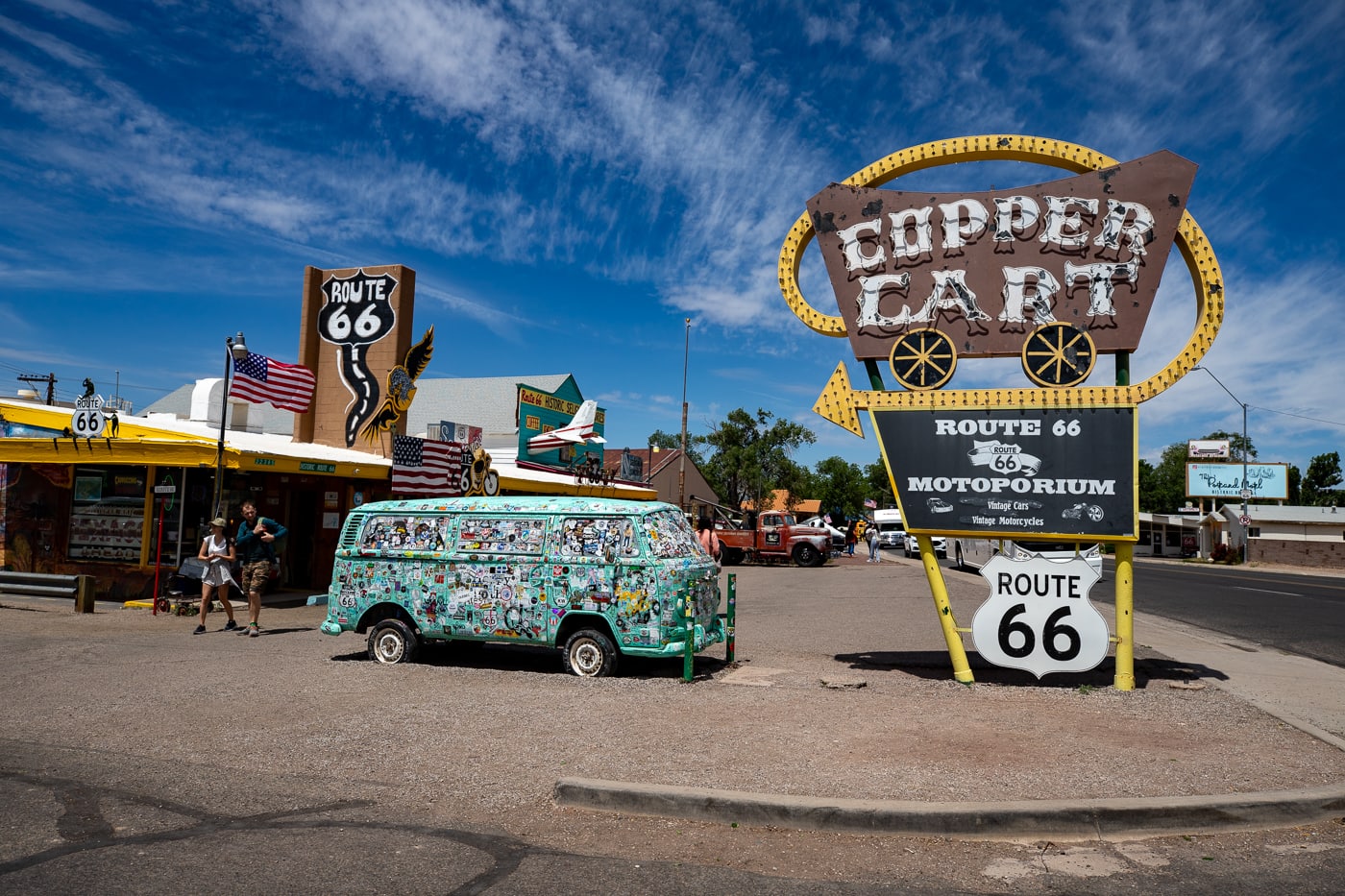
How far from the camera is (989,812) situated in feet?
16.7

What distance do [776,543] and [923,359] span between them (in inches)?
947

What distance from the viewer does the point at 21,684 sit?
877 cm

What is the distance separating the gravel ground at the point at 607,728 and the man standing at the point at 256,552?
876mm

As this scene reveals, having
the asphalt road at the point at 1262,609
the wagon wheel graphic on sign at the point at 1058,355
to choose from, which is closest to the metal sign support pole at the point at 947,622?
the wagon wheel graphic on sign at the point at 1058,355

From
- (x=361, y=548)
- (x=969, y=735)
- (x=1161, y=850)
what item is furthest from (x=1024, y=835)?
(x=361, y=548)

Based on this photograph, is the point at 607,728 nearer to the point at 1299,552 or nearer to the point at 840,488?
the point at 1299,552

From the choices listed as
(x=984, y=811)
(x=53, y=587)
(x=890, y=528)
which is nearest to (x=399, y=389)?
(x=53, y=587)

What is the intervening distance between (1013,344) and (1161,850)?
5859mm

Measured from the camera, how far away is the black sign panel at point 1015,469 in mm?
9242

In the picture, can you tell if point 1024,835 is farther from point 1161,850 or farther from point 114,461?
point 114,461

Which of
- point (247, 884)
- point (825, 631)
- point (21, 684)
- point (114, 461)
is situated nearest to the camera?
point (247, 884)

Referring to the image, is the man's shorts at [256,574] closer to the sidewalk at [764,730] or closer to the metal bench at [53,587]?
the sidewalk at [764,730]

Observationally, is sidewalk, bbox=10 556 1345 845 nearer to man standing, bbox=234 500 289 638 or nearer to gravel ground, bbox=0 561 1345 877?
gravel ground, bbox=0 561 1345 877

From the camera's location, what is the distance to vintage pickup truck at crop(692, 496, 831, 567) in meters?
33.3
